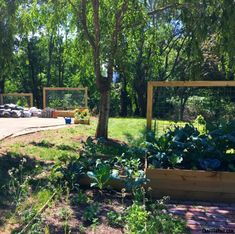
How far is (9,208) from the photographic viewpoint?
4055 mm

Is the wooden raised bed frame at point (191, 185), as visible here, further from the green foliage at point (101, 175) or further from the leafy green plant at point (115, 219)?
the leafy green plant at point (115, 219)

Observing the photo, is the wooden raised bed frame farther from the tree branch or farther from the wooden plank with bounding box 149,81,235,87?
the tree branch

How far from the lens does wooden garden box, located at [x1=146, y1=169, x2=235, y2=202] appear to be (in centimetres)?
469

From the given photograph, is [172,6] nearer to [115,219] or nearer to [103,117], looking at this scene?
[103,117]

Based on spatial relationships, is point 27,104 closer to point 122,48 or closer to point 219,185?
point 122,48

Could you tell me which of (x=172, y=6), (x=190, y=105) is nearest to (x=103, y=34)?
(x=172, y=6)

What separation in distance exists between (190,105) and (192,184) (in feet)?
22.5

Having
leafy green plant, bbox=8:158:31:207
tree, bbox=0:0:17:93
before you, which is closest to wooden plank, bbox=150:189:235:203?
leafy green plant, bbox=8:158:31:207

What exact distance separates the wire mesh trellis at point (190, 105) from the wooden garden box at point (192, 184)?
2.65 metres

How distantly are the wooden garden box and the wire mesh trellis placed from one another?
8.70 feet

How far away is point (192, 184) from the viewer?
4746 mm

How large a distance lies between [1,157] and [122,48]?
3.87 metres

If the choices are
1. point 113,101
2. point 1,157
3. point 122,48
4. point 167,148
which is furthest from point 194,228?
point 113,101

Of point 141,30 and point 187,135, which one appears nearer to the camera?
point 187,135
